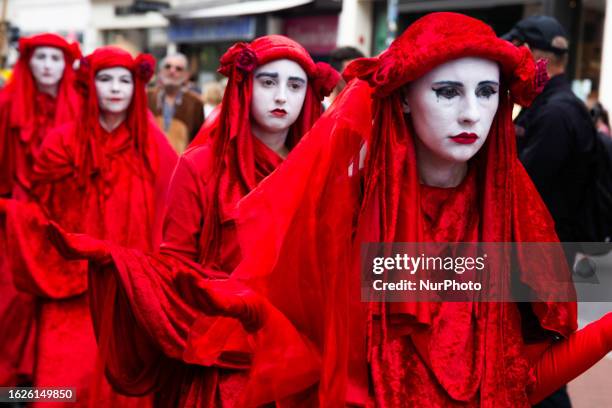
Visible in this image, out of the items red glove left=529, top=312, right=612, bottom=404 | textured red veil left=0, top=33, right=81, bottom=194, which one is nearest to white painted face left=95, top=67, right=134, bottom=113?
textured red veil left=0, top=33, right=81, bottom=194

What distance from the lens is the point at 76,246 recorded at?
11.8 feet

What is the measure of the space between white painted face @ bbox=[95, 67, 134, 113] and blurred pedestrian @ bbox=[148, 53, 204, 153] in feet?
7.54

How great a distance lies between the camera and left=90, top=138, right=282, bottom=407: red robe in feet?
12.8

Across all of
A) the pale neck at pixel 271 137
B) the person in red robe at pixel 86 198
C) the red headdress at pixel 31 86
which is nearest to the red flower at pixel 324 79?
the pale neck at pixel 271 137

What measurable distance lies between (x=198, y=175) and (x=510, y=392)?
1808mm

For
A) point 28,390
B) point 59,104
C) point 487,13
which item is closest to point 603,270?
point 28,390

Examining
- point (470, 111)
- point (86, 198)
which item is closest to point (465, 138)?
point (470, 111)

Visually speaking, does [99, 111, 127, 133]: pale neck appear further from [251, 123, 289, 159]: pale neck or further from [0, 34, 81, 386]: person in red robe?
[251, 123, 289, 159]: pale neck

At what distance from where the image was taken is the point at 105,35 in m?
31.2

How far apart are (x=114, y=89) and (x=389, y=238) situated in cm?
355

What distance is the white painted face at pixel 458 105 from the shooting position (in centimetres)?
308

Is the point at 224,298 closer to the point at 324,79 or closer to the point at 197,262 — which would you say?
the point at 197,262

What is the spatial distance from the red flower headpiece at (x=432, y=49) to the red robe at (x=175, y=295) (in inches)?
46.8

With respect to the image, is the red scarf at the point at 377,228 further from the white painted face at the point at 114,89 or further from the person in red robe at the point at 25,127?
the person in red robe at the point at 25,127
